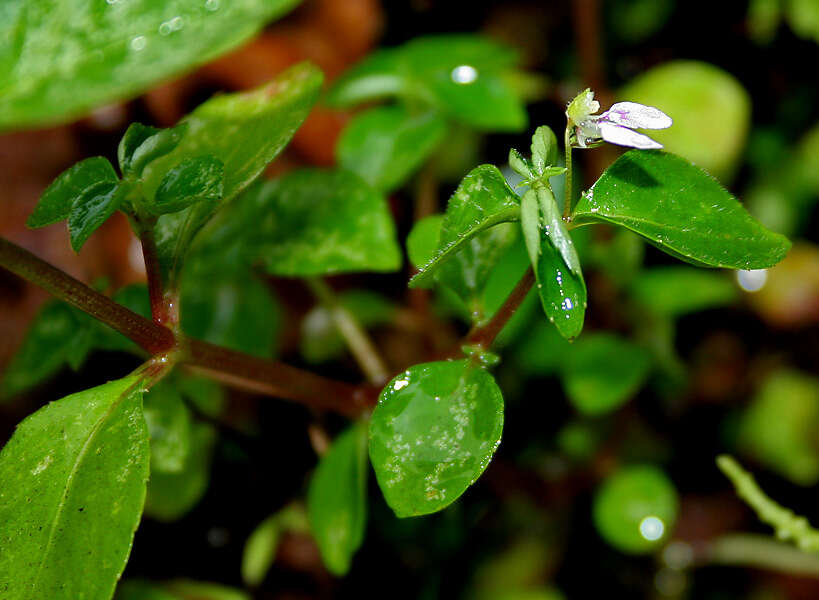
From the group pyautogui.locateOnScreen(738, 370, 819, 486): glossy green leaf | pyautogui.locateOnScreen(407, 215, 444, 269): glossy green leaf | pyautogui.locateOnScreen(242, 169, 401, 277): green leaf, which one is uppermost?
pyautogui.locateOnScreen(407, 215, 444, 269): glossy green leaf

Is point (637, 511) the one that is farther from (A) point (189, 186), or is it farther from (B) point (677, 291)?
(A) point (189, 186)

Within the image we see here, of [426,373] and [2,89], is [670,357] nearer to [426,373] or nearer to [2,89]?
[426,373]

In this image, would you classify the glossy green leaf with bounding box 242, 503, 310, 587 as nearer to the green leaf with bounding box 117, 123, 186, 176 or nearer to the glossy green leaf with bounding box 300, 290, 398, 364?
the glossy green leaf with bounding box 300, 290, 398, 364

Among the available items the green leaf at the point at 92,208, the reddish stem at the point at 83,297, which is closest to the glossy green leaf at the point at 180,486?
the reddish stem at the point at 83,297

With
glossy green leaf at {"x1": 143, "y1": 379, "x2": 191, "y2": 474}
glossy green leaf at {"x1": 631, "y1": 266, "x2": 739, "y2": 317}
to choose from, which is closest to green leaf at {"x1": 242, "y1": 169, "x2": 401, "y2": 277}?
glossy green leaf at {"x1": 143, "y1": 379, "x2": 191, "y2": 474}

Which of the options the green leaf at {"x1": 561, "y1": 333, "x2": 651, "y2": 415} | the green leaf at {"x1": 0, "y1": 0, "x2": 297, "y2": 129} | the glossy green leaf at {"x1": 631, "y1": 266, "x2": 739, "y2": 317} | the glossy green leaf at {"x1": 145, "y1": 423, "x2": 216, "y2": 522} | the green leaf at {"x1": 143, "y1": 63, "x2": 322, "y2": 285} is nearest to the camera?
the green leaf at {"x1": 0, "y1": 0, "x2": 297, "y2": 129}

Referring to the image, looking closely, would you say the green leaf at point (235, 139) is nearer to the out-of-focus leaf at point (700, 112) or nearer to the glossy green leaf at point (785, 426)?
the out-of-focus leaf at point (700, 112)

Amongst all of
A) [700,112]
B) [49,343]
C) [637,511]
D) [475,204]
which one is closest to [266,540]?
[49,343]
